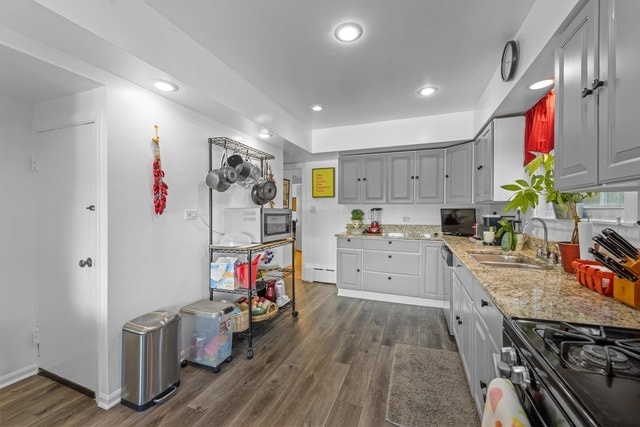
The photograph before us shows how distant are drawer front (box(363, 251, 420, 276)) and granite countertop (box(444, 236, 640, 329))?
1.98 m

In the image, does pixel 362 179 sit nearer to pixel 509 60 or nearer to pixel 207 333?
pixel 509 60

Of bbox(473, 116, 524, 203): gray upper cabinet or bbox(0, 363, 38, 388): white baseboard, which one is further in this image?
bbox(473, 116, 524, 203): gray upper cabinet

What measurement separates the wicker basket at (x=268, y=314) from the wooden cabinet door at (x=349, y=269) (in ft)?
4.61

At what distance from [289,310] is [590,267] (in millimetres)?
2894

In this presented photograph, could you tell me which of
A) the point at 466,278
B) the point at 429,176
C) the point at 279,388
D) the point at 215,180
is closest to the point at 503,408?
the point at 466,278

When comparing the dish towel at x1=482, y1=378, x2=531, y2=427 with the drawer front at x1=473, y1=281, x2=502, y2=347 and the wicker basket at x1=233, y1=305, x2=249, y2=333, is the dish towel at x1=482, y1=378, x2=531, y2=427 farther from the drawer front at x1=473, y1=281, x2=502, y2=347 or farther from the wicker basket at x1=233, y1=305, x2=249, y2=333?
the wicker basket at x1=233, y1=305, x2=249, y2=333

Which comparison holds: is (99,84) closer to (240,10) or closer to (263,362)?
(240,10)

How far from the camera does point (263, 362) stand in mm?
2291

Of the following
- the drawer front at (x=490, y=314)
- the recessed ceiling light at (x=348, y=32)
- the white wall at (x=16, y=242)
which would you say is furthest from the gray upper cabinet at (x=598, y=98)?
the white wall at (x=16, y=242)

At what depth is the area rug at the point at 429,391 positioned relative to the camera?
5.43ft

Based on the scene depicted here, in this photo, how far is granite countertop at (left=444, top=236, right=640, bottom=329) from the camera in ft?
3.20

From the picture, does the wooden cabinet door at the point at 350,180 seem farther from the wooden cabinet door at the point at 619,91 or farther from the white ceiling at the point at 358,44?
the wooden cabinet door at the point at 619,91

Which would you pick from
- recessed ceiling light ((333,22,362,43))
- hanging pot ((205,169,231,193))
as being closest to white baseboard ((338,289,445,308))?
hanging pot ((205,169,231,193))

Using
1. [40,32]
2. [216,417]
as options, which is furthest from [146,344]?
[40,32]
